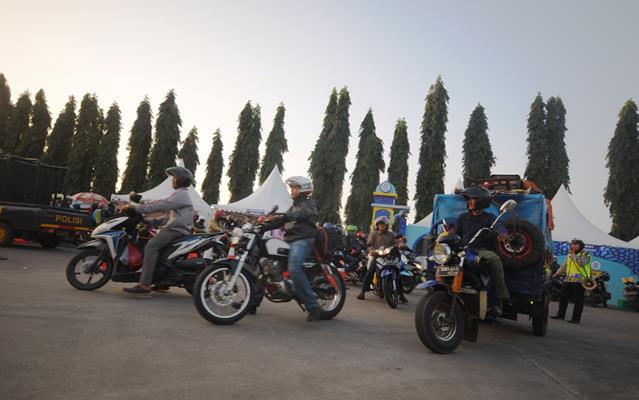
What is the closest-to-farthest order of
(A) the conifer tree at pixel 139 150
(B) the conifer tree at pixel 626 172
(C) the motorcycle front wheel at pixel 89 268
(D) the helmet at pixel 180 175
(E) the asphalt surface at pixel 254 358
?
(E) the asphalt surface at pixel 254 358 < (D) the helmet at pixel 180 175 < (C) the motorcycle front wheel at pixel 89 268 < (B) the conifer tree at pixel 626 172 < (A) the conifer tree at pixel 139 150

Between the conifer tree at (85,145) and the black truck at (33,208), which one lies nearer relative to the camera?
the black truck at (33,208)

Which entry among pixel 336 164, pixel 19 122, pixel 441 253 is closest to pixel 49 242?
pixel 441 253

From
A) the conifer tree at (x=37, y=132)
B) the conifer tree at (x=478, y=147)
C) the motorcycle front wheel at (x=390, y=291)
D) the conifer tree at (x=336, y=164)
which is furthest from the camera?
the conifer tree at (x=37, y=132)

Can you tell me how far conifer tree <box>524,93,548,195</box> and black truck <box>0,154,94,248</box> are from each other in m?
44.8

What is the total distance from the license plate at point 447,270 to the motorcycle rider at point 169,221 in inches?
148

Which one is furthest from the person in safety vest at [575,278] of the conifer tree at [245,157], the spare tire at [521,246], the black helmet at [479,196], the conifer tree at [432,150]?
the conifer tree at [245,157]

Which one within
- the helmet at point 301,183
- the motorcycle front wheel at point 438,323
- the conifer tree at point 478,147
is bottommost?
the motorcycle front wheel at point 438,323

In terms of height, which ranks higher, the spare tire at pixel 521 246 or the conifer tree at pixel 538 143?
the conifer tree at pixel 538 143

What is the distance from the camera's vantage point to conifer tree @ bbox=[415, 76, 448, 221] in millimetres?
47594

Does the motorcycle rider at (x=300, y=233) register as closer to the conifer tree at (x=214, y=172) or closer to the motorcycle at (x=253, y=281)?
the motorcycle at (x=253, y=281)

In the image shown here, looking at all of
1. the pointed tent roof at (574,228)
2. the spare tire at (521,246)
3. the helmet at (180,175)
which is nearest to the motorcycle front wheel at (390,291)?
the spare tire at (521,246)

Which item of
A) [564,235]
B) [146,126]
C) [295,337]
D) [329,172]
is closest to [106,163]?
[146,126]

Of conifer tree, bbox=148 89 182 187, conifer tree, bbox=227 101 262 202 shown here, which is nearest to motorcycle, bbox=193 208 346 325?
conifer tree, bbox=227 101 262 202

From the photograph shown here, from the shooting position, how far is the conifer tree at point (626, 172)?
43656 mm
